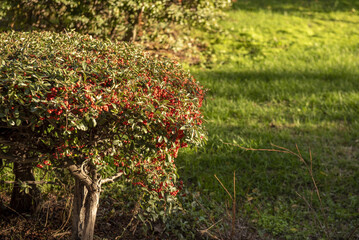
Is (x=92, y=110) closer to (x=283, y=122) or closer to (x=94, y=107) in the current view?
(x=94, y=107)

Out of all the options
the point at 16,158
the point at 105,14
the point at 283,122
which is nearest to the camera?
the point at 16,158

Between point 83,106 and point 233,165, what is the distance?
286cm

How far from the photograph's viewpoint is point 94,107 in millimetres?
2170

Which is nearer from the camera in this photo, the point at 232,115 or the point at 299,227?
the point at 299,227

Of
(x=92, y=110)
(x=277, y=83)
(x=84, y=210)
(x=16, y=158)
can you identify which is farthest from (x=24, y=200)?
(x=277, y=83)

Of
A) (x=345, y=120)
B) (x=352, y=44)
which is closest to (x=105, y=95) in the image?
(x=345, y=120)

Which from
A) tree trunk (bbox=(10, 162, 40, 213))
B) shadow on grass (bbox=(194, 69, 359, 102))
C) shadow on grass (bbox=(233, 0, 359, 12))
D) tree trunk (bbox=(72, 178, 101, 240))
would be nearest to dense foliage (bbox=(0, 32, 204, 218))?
tree trunk (bbox=(72, 178, 101, 240))

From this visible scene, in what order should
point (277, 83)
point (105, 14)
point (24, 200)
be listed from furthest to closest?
point (277, 83), point (105, 14), point (24, 200)

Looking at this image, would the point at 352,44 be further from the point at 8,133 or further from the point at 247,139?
the point at 8,133

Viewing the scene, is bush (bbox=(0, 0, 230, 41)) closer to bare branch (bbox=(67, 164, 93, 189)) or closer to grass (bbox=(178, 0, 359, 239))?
grass (bbox=(178, 0, 359, 239))

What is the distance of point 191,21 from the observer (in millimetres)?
7469

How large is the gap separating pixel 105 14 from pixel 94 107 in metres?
4.62

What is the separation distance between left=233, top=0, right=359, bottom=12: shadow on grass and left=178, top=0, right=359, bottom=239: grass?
55.6 inches

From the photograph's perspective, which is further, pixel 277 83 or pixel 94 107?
pixel 277 83
